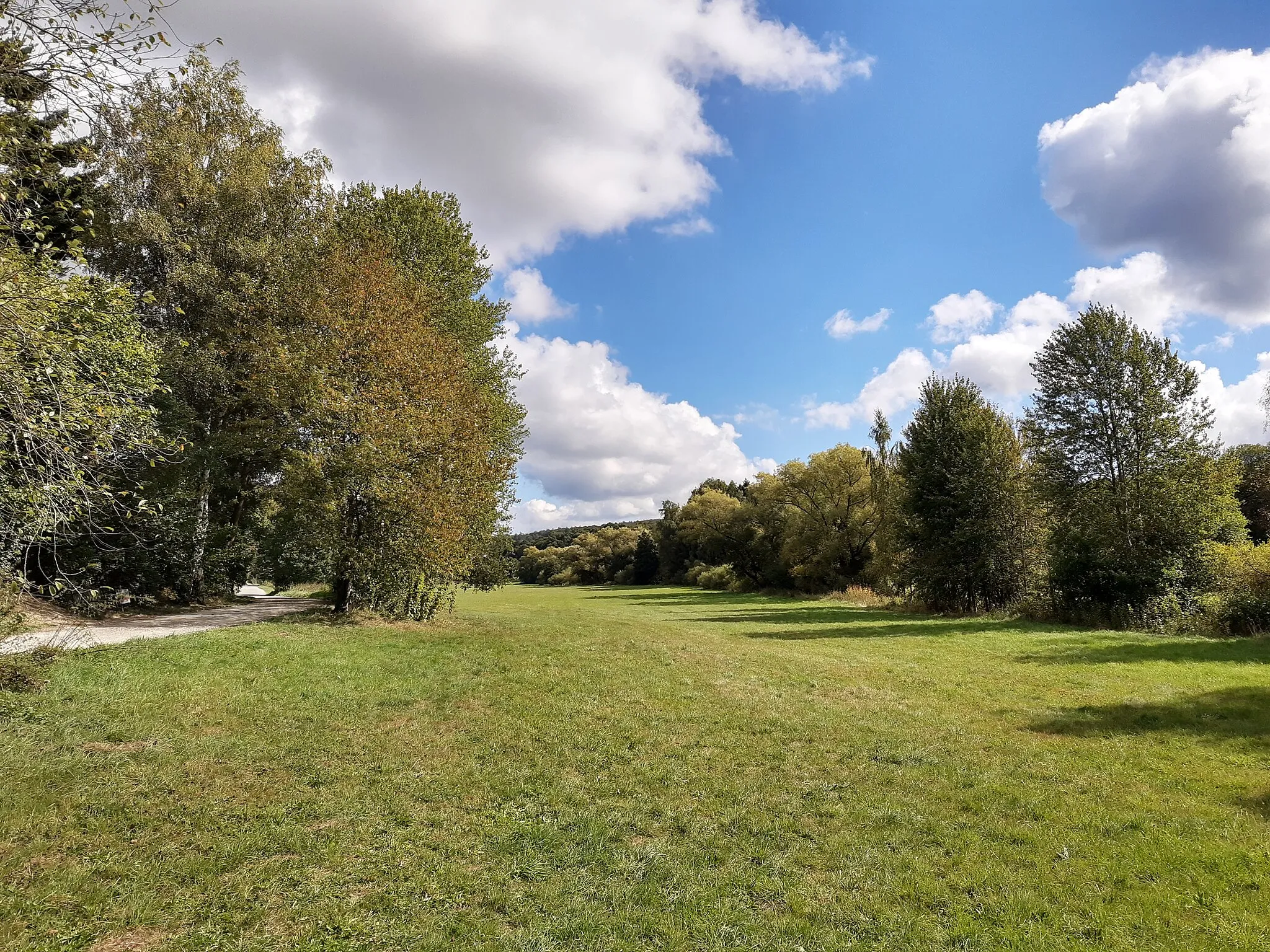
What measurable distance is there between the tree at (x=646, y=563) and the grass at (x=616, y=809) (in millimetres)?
83536

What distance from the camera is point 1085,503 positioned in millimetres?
24797

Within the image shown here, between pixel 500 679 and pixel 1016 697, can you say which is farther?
pixel 500 679

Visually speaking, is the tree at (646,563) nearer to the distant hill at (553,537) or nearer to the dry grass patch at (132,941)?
the distant hill at (553,537)

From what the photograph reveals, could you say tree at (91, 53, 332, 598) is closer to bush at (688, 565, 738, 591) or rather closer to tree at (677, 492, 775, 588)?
tree at (677, 492, 775, 588)

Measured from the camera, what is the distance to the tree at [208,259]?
2114 centimetres

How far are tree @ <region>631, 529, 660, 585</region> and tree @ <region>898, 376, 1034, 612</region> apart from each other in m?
67.0

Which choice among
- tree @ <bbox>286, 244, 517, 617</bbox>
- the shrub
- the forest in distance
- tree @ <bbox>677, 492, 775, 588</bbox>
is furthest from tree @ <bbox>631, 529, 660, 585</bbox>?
tree @ <bbox>286, 244, 517, 617</bbox>

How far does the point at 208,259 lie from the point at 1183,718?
3094 centimetres

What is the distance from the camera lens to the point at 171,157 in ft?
73.4

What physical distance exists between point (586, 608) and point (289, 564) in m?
16.7

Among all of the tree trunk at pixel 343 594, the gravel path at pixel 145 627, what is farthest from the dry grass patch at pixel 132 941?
the tree trunk at pixel 343 594

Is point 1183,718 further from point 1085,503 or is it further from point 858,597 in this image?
point 858,597

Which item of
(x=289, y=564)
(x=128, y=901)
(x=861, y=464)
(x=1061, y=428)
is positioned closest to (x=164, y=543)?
(x=289, y=564)

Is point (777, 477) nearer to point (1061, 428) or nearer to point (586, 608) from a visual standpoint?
point (586, 608)
